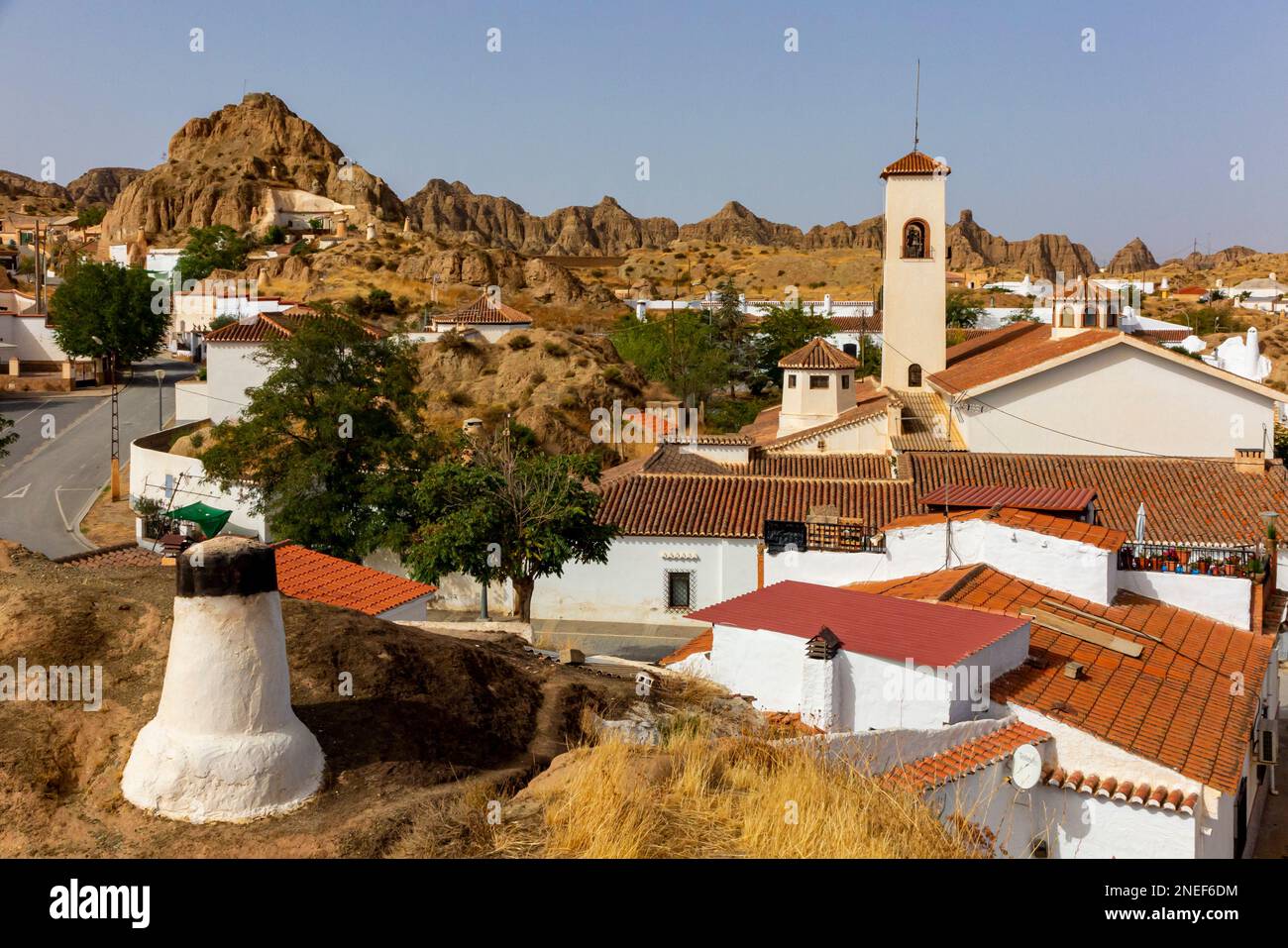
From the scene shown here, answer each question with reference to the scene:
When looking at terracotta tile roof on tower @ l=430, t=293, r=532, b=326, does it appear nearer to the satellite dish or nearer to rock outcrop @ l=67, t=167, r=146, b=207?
the satellite dish

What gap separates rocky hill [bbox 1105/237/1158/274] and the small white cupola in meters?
140

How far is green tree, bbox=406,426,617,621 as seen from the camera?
20453 millimetres

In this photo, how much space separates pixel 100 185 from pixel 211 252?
97.0 m

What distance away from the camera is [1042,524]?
1633 centimetres

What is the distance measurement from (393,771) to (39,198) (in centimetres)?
14114

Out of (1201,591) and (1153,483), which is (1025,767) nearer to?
(1201,591)

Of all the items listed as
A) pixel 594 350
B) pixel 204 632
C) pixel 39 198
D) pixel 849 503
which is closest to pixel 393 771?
pixel 204 632

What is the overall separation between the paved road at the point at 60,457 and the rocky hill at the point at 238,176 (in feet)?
124

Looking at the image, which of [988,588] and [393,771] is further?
[988,588]

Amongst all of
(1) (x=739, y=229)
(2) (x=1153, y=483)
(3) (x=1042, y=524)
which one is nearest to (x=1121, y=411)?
(2) (x=1153, y=483)

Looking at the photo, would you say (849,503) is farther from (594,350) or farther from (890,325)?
(594,350)

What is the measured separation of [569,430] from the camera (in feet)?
140
